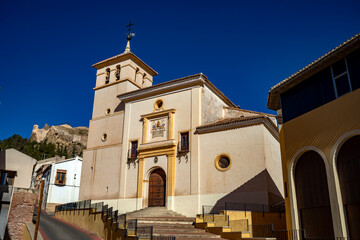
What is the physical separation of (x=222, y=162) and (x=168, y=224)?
555 cm

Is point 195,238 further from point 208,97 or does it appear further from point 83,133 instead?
point 83,133

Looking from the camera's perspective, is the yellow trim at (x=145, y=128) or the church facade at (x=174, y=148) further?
the yellow trim at (x=145, y=128)

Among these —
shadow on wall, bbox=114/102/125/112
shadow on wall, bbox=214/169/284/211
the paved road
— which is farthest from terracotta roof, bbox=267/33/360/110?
shadow on wall, bbox=114/102/125/112

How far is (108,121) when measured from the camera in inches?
1065

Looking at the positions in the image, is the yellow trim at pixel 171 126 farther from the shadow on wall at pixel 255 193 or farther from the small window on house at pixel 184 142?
the shadow on wall at pixel 255 193

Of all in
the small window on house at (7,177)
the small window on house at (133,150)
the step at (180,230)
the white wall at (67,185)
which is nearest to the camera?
the step at (180,230)

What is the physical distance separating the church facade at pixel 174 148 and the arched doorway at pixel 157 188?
20 mm

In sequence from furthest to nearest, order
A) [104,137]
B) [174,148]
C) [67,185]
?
[67,185] < [104,137] < [174,148]

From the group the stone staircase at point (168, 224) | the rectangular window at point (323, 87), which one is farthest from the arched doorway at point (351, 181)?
the stone staircase at point (168, 224)

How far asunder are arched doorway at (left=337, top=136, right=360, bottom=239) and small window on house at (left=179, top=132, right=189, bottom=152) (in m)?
12.0

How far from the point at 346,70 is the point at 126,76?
19474 millimetres

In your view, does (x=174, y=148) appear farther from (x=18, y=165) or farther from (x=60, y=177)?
(x=60, y=177)

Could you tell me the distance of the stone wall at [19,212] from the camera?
51.5ft

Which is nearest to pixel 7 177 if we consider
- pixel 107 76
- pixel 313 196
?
pixel 107 76
